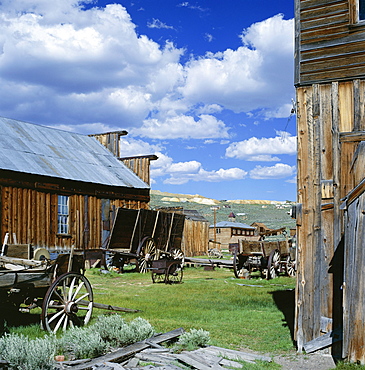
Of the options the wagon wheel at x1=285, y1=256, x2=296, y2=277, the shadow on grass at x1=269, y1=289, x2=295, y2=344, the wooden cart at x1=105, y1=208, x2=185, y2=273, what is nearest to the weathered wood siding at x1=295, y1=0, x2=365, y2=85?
the shadow on grass at x1=269, y1=289, x2=295, y2=344

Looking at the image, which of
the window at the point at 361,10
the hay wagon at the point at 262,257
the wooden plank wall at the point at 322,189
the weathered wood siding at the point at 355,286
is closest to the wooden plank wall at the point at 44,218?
the hay wagon at the point at 262,257

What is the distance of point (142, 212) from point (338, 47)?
1502 cm

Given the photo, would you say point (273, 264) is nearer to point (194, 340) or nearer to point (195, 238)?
point (194, 340)

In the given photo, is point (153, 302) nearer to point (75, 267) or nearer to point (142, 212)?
point (75, 267)

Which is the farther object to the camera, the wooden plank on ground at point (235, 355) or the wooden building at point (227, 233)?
the wooden building at point (227, 233)

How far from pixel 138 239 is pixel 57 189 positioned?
13.9ft

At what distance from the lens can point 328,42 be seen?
24.1 ft

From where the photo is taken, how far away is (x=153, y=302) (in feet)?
37.5

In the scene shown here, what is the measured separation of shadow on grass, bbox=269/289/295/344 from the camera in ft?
28.7

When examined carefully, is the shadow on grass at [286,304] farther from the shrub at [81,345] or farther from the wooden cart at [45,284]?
the wooden cart at [45,284]

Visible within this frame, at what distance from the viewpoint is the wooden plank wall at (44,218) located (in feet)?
59.1

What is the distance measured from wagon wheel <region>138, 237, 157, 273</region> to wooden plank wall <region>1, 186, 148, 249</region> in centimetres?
227

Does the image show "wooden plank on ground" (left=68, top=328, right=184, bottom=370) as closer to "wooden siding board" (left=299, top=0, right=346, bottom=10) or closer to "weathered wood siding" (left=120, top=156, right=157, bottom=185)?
"wooden siding board" (left=299, top=0, right=346, bottom=10)

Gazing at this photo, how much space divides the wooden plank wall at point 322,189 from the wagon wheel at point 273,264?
1027 cm
